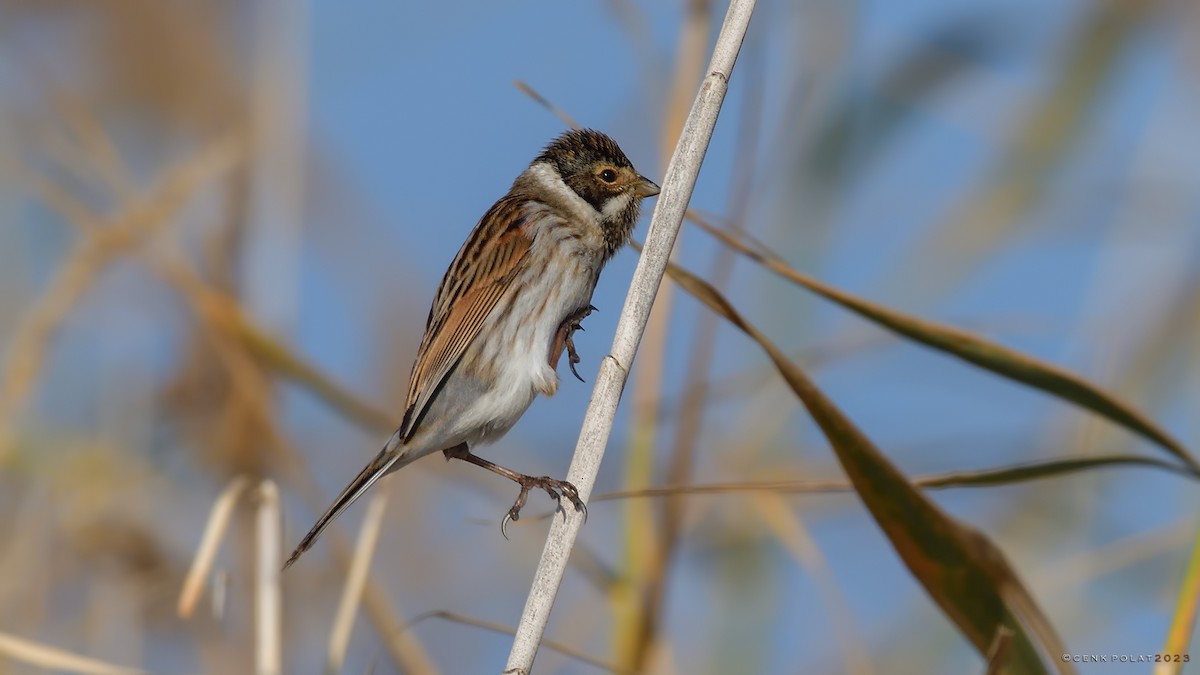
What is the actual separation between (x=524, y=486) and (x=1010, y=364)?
4.62ft

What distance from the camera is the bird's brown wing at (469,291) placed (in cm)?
340

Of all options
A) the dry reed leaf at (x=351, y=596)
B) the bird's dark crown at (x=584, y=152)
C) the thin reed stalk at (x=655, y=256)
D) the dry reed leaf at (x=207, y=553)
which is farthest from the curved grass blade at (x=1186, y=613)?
the bird's dark crown at (x=584, y=152)

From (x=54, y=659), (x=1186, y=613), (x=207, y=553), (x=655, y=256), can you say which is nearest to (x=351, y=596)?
(x=207, y=553)

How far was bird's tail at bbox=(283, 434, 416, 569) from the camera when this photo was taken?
289 centimetres

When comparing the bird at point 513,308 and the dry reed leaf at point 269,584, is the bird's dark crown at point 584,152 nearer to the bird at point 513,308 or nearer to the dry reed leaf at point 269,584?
the bird at point 513,308

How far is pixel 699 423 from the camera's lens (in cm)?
319

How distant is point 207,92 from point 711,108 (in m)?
3.79

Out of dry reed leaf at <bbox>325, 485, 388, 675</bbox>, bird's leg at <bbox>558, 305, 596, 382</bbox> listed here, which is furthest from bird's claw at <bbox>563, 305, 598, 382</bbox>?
dry reed leaf at <bbox>325, 485, 388, 675</bbox>

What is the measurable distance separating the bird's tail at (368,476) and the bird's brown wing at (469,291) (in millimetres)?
119

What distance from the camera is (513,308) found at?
11.6ft

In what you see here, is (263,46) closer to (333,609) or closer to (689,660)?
(333,609)

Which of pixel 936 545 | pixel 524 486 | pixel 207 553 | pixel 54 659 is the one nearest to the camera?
pixel 936 545

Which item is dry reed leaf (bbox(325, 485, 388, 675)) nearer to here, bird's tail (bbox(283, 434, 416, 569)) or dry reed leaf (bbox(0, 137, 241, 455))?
bird's tail (bbox(283, 434, 416, 569))

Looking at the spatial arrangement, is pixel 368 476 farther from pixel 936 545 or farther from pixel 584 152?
pixel 936 545
